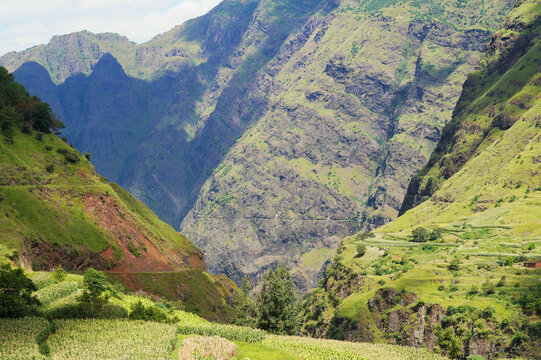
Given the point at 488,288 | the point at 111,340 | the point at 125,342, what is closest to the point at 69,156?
the point at 111,340

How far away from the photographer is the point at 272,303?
114m

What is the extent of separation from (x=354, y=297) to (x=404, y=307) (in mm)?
35168

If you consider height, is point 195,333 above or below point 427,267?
below

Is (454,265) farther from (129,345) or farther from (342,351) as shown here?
(129,345)

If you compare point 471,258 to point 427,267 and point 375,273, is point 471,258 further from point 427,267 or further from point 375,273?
point 375,273

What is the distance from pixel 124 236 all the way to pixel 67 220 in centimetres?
1804

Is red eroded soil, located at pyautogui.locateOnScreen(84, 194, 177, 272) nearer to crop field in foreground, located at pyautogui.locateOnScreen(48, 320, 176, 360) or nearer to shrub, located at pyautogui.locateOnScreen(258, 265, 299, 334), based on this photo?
shrub, located at pyautogui.locateOnScreen(258, 265, 299, 334)

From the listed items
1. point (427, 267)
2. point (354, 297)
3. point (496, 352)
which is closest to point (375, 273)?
point (354, 297)

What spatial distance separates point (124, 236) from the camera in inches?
5714

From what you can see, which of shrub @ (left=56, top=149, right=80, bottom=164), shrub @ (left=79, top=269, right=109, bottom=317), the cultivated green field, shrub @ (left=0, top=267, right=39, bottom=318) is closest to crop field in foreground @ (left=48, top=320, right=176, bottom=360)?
the cultivated green field

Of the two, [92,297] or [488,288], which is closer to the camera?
[92,297]

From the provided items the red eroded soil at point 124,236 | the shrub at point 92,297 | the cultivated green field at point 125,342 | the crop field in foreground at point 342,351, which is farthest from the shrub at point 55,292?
the red eroded soil at point 124,236

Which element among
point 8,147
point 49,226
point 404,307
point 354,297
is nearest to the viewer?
point 49,226

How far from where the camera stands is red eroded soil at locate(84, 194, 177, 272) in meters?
138
